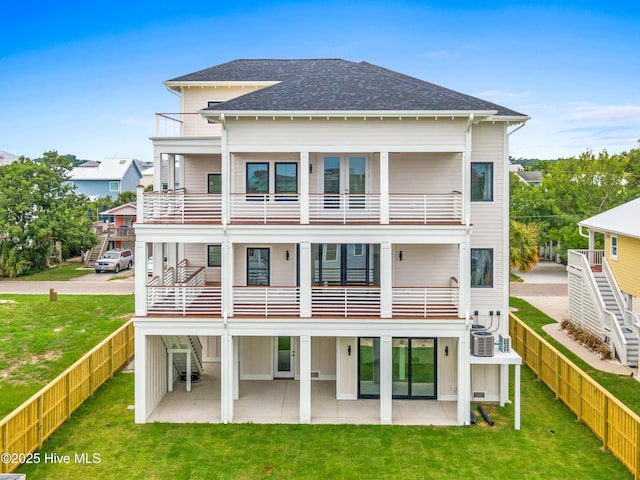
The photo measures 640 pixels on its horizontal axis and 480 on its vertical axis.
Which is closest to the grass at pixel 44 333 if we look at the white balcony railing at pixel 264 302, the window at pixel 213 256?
the window at pixel 213 256

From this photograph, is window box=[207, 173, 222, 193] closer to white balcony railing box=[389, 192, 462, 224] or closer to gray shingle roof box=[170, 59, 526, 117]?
gray shingle roof box=[170, 59, 526, 117]

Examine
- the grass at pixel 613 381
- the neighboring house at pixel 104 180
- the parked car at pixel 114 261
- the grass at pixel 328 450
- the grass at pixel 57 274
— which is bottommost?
the grass at pixel 328 450

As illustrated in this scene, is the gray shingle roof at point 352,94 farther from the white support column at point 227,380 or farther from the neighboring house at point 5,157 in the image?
the neighboring house at point 5,157

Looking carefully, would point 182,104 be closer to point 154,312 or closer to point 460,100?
point 154,312

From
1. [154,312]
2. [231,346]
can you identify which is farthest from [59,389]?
[231,346]

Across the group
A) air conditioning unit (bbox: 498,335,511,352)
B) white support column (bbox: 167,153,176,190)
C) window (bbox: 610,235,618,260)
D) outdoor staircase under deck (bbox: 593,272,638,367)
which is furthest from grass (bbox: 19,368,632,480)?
window (bbox: 610,235,618,260)
